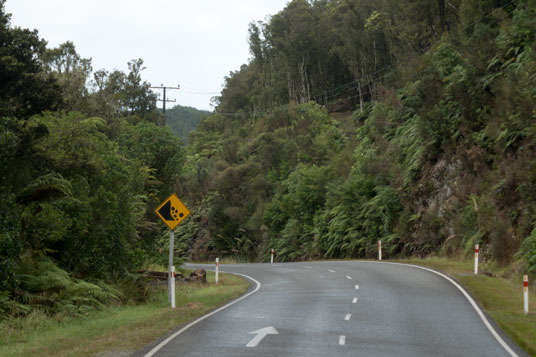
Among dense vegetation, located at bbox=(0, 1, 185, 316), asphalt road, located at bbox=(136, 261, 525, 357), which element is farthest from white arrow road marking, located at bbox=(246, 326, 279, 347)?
dense vegetation, located at bbox=(0, 1, 185, 316)

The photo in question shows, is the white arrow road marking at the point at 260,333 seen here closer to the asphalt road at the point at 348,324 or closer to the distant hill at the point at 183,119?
the asphalt road at the point at 348,324

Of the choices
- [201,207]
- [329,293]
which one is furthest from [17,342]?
[201,207]

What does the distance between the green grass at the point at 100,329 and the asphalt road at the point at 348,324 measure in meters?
0.61

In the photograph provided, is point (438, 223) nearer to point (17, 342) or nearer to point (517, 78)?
point (517, 78)

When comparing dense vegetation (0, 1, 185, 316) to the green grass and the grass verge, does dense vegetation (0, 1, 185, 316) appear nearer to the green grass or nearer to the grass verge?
the green grass

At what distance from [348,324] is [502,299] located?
22.1 feet

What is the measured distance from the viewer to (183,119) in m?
179

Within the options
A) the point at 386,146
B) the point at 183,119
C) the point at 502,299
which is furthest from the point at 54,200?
the point at 183,119

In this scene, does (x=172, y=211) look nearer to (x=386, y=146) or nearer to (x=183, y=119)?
(x=386, y=146)

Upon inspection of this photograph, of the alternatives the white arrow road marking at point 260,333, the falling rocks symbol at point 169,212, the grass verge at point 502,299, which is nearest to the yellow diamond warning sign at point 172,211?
the falling rocks symbol at point 169,212

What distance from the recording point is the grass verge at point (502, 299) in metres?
13.4

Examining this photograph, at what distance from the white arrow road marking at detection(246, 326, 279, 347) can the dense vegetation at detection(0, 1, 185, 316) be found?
5977 millimetres

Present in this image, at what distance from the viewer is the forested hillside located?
1243 inches

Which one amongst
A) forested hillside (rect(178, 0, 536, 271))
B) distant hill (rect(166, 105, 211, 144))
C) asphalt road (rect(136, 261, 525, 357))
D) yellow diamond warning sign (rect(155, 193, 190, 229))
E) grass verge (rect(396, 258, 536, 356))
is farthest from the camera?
distant hill (rect(166, 105, 211, 144))
